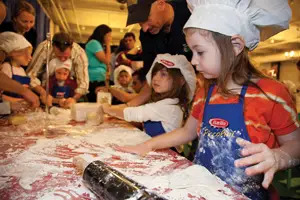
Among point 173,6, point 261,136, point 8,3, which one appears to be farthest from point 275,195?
point 8,3

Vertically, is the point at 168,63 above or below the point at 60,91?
above

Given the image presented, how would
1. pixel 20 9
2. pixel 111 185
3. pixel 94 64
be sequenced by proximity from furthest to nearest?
pixel 94 64 < pixel 20 9 < pixel 111 185

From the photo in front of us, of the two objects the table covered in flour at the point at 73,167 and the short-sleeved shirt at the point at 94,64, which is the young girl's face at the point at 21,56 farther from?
the table covered in flour at the point at 73,167

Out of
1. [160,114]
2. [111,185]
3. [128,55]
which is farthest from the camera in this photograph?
[128,55]

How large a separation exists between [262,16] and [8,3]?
271 centimetres

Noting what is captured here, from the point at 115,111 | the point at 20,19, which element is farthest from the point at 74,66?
the point at 115,111

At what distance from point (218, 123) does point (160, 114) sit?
70 centimetres

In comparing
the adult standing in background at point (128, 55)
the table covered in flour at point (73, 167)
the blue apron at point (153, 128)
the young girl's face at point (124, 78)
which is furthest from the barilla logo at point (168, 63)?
the adult standing in background at point (128, 55)

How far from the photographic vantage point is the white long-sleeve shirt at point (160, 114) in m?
1.69

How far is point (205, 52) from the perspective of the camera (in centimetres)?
97

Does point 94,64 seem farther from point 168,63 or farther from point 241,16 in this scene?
point 241,16

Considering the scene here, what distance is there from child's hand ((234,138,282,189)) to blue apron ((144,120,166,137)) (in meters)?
1.03

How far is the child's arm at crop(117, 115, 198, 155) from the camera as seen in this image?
1.07 meters

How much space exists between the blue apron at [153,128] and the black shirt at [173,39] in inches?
20.9
